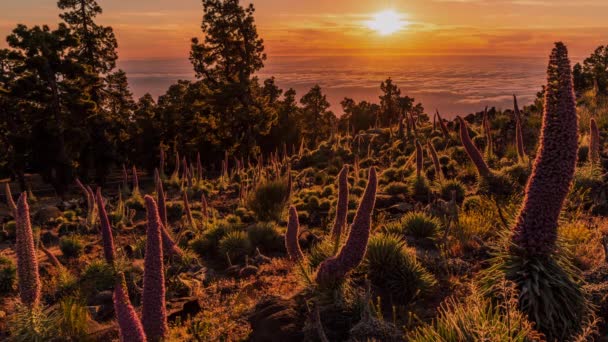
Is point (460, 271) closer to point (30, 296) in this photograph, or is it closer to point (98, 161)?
point (30, 296)

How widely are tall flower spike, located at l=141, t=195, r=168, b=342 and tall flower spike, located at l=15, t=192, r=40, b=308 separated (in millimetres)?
1709

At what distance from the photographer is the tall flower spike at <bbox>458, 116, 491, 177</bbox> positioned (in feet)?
30.5

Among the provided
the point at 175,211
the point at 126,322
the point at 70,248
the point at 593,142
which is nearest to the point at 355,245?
the point at 126,322

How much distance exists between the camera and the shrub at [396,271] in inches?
228

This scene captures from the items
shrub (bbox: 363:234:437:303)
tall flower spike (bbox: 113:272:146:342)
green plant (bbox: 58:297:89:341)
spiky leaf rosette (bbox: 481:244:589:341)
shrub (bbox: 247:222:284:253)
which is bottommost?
shrub (bbox: 247:222:284:253)

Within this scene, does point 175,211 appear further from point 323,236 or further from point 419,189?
point 419,189

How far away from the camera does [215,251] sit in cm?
1205

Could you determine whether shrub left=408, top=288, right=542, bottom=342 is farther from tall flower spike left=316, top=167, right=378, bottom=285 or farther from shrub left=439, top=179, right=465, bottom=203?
shrub left=439, top=179, right=465, bottom=203

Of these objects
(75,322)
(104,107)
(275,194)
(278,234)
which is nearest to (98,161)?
(104,107)

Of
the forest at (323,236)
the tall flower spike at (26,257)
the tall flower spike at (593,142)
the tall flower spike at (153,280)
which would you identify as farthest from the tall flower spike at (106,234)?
the tall flower spike at (593,142)

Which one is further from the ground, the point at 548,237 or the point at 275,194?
the point at 548,237

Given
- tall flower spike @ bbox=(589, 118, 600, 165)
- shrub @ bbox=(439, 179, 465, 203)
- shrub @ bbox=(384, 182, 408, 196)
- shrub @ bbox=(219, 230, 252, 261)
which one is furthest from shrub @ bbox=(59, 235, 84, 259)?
tall flower spike @ bbox=(589, 118, 600, 165)

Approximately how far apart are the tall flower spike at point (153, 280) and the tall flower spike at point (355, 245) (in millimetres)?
1878

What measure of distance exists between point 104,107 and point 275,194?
26.5 m
